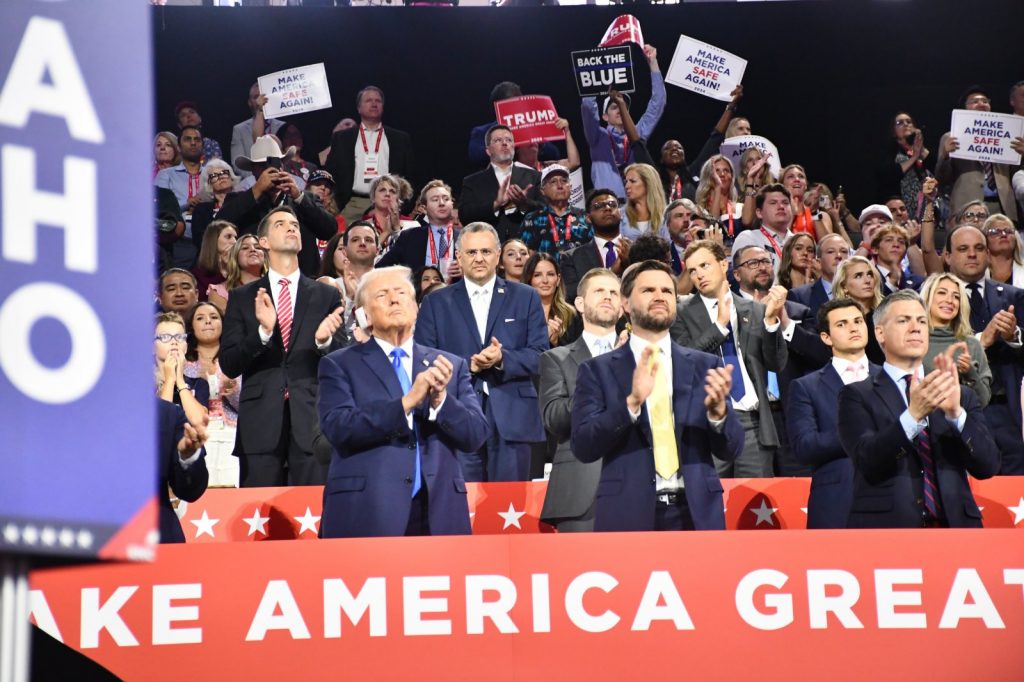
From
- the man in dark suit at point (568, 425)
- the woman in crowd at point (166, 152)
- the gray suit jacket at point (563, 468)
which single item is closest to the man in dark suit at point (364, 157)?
the woman in crowd at point (166, 152)

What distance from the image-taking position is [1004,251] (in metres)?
8.20

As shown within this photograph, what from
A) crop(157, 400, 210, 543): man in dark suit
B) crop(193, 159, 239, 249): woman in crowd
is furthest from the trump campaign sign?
crop(193, 159, 239, 249): woman in crowd

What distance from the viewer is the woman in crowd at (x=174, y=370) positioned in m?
5.79

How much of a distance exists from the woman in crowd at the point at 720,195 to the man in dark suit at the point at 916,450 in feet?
15.0

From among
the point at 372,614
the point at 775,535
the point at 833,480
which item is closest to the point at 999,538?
the point at 775,535

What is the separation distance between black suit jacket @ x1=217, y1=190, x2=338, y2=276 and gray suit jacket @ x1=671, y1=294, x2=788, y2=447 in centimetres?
305

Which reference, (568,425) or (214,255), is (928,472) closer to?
(568,425)

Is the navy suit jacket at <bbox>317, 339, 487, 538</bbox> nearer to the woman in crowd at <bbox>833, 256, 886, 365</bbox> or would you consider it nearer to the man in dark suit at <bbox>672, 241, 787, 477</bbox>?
the man in dark suit at <bbox>672, 241, 787, 477</bbox>

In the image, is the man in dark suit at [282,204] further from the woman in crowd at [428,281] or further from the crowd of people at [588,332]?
the woman in crowd at [428,281]

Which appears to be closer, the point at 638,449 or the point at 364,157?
the point at 638,449

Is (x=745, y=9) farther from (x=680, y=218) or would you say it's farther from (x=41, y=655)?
(x=41, y=655)

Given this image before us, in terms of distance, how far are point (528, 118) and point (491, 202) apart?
102 cm

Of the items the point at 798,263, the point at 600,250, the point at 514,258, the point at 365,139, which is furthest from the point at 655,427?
the point at 365,139

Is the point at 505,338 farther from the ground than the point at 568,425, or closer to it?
farther from the ground
